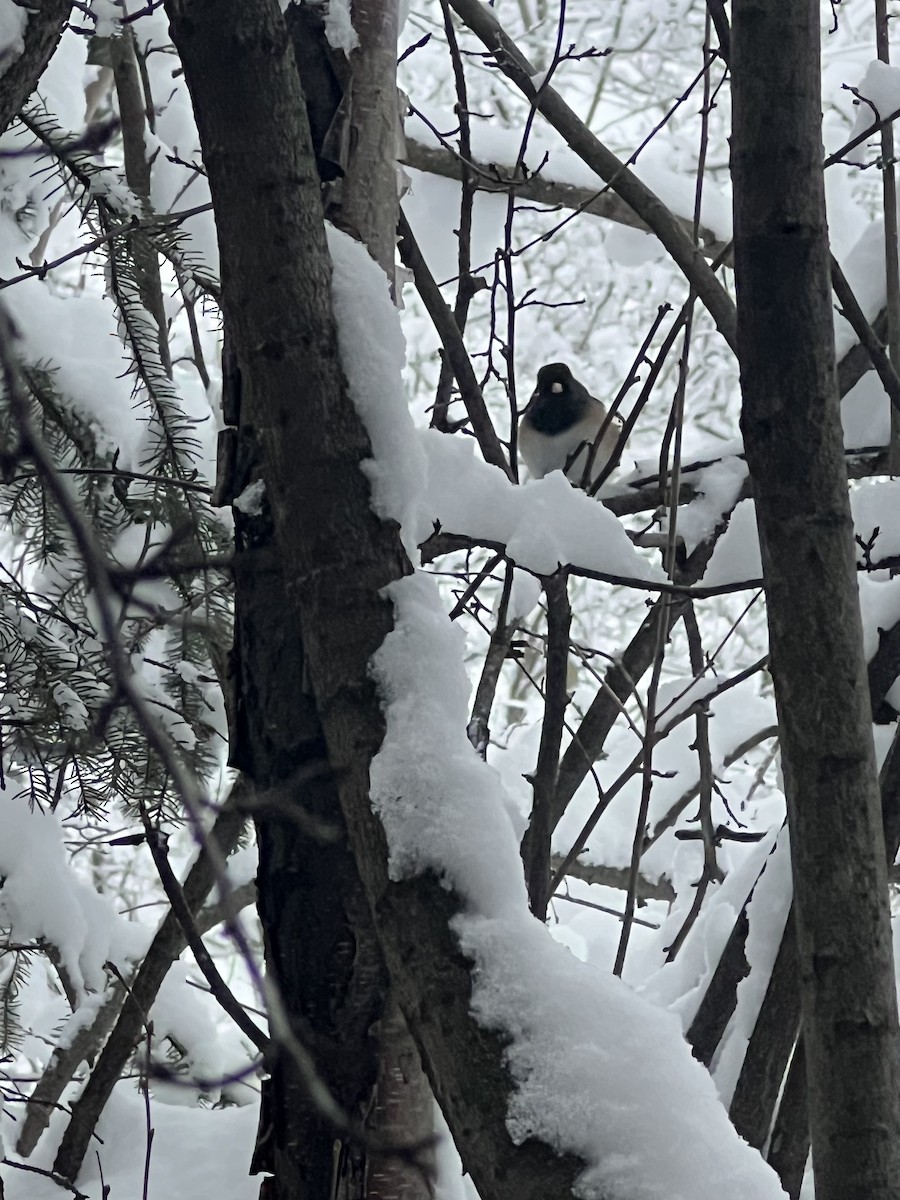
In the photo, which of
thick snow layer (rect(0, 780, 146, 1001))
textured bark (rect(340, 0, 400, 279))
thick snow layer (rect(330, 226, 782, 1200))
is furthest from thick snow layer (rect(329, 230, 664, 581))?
thick snow layer (rect(0, 780, 146, 1001))

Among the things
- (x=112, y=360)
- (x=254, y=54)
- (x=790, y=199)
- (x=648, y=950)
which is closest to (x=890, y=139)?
(x=790, y=199)

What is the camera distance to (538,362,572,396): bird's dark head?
2881mm

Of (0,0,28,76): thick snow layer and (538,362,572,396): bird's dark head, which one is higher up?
(538,362,572,396): bird's dark head

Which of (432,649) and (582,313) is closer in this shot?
(432,649)

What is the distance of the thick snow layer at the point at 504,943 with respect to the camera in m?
0.64

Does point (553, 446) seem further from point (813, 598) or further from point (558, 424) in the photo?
point (813, 598)

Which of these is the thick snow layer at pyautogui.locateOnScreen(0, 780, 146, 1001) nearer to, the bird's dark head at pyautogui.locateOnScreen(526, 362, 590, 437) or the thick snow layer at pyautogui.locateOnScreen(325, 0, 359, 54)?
the thick snow layer at pyautogui.locateOnScreen(325, 0, 359, 54)

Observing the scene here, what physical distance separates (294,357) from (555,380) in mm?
2150

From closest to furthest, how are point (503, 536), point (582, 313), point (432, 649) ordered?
1. point (432, 649)
2. point (503, 536)
3. point (582, 313)

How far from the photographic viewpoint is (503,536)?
1.10 metres

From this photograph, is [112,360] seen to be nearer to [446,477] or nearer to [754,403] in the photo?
[446,477]

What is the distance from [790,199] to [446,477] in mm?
415

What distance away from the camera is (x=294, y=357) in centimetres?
82

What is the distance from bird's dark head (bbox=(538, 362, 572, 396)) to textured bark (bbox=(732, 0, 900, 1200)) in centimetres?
200
